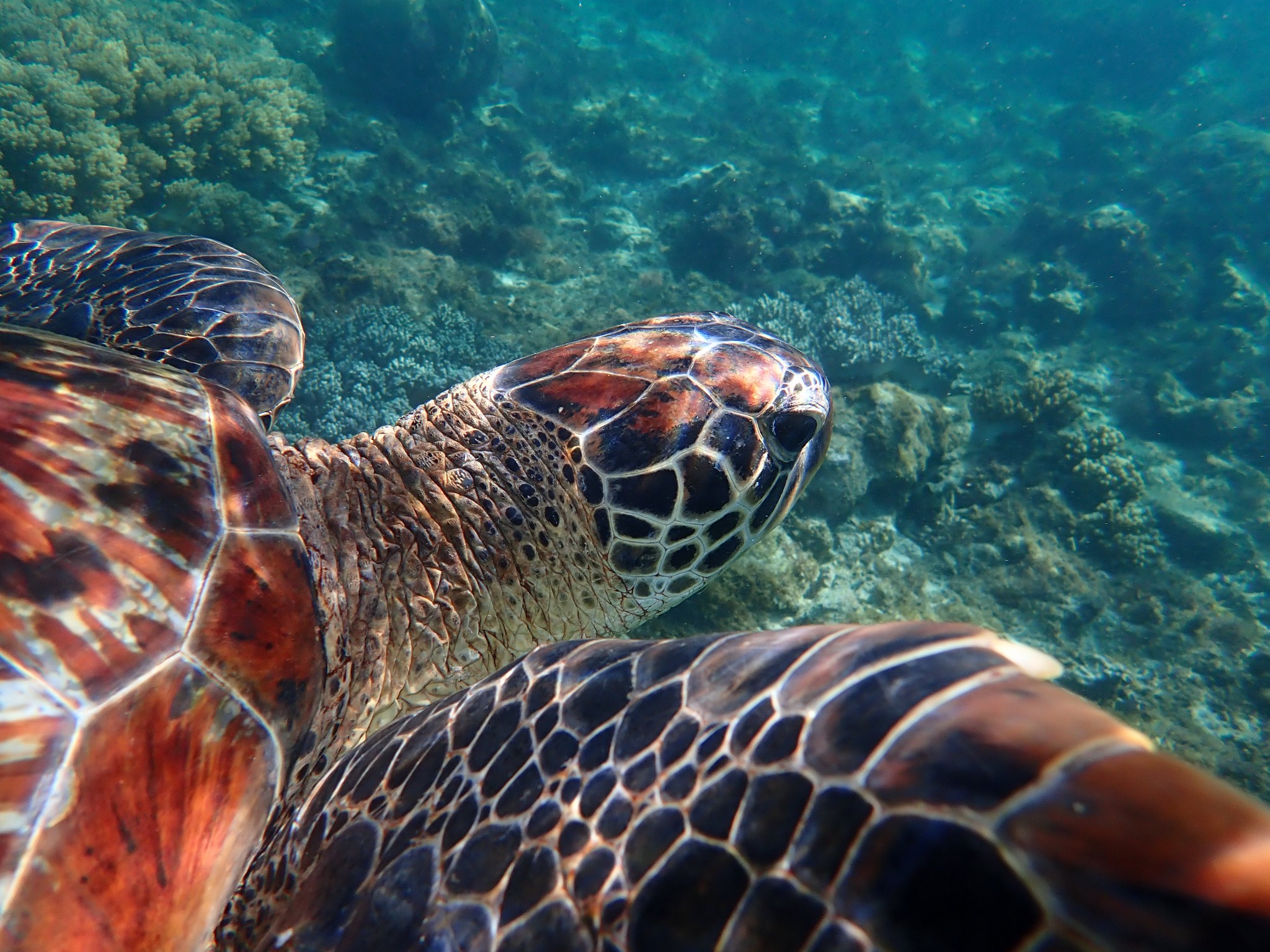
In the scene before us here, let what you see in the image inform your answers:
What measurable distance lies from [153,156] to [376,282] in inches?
91.9

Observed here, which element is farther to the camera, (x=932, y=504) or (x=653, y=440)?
(x=932, y=504)

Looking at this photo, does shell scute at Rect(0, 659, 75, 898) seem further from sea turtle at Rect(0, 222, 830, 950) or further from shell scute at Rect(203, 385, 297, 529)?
shell scute at Rect(203, 385, 297, 529)

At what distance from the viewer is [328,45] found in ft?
29.8

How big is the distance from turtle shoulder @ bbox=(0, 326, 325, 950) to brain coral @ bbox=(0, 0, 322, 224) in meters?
5.06

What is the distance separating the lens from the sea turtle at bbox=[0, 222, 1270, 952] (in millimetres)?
525

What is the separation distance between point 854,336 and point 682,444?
15.4 ft

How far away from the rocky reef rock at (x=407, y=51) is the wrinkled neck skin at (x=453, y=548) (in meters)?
8.38

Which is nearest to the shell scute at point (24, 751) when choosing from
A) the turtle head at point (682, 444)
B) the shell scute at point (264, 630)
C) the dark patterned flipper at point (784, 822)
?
the shell scute at point (264, 630)

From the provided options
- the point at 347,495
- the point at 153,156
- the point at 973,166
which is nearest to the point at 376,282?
the point at 153,156

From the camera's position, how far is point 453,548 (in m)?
1.82

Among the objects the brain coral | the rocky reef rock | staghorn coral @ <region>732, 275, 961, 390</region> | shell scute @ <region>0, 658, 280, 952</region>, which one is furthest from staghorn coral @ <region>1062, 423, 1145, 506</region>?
the rocky reef rock

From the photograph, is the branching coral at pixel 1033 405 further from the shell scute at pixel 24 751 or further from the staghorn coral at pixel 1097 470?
the shell scute at pixel 24 751

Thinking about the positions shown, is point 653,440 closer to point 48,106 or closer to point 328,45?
point 48,106

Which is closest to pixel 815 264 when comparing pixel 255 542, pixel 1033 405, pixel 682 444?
pixel 1033 405
